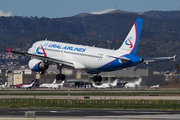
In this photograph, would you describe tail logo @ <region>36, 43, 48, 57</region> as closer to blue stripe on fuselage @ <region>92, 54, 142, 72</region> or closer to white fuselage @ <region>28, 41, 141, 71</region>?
white fuselage @ <region>28, 41, 141, 71</region>

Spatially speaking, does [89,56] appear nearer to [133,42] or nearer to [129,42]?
[129,42]

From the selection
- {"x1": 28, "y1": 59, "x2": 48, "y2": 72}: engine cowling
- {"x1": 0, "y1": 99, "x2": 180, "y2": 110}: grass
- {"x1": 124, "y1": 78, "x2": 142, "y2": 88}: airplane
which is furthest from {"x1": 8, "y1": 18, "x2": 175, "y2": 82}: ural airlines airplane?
{"x1": 124, "y1": 78, "x2": 142, "y2": 88}: airplane

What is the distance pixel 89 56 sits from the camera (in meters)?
70.1

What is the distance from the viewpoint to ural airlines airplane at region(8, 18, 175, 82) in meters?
67.8

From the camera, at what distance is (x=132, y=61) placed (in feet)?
218

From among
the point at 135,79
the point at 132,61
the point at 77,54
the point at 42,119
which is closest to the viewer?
the point at 42,119

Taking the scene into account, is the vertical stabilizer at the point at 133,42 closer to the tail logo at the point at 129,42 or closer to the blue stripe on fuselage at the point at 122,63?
the tail logo at the point at 129,42

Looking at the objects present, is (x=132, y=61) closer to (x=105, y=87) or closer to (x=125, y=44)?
(x=125, y=44)

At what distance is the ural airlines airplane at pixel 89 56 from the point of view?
67812 millimetres

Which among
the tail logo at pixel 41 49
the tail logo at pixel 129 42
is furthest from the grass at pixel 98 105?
the tail logo at pixel 129 42

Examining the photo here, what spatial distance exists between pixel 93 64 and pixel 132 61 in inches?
304

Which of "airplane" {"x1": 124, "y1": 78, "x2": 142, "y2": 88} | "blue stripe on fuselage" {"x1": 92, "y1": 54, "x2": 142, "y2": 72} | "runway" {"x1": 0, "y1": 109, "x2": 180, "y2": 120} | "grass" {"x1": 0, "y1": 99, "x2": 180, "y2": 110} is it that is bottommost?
"runway" {"x1": 0, "y1": 109, "x2": 180, "y2": 120}

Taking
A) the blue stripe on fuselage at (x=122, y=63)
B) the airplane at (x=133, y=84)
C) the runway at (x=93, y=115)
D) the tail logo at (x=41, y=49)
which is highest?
the tail logo at (x=41, y=49)

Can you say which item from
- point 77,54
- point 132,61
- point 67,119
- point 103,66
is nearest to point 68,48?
point 77,54
